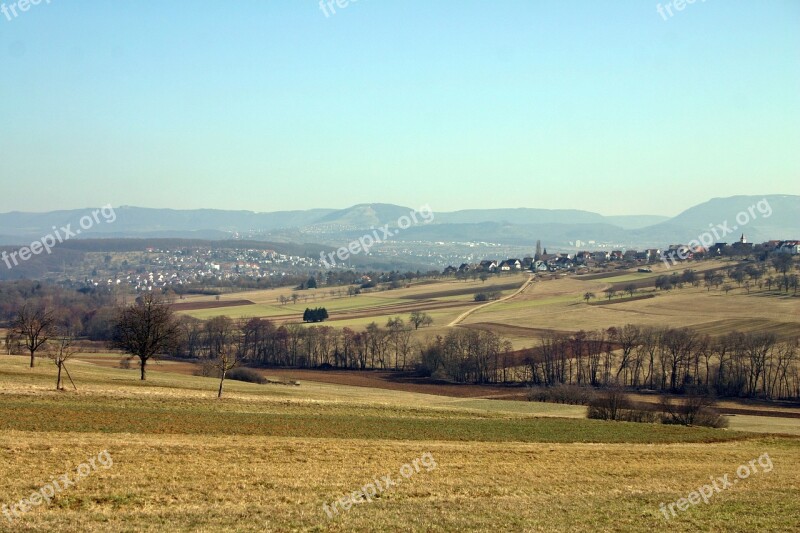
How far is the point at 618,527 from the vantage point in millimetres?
16828

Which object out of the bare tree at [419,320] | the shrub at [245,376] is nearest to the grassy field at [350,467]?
the shrub at [245,376]

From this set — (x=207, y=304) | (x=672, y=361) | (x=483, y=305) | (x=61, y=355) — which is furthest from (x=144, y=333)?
(x=207, y=304)

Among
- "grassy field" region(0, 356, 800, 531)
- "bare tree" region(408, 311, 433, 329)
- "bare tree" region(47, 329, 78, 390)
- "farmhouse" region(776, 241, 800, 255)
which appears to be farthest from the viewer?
"farmhouse" region(776, 241, 800, 255)

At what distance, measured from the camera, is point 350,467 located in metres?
23.6

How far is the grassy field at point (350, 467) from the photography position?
1689cm

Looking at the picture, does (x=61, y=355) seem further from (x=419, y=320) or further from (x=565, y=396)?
(x=419, y=320)

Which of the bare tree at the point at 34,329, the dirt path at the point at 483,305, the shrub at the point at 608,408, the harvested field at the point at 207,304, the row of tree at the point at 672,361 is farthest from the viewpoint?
the harvested field at the point at 207,304

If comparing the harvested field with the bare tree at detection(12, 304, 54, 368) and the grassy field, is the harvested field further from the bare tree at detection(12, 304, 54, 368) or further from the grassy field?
the grassy field

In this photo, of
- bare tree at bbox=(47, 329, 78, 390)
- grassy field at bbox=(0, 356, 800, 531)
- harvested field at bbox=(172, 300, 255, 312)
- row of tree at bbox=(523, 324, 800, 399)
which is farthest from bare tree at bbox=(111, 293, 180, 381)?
harvested field at bbox=(172, 300, 255, 312)

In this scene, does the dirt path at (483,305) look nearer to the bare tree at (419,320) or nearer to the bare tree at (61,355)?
the bare tree at (419,320)

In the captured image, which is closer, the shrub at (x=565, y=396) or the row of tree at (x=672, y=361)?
the shrub at (x=565, y=396)

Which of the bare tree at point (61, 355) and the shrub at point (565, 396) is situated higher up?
the bare tree at point (61, 355)

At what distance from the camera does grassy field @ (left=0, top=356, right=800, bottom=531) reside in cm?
1689

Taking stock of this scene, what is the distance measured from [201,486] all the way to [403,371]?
75.4m
